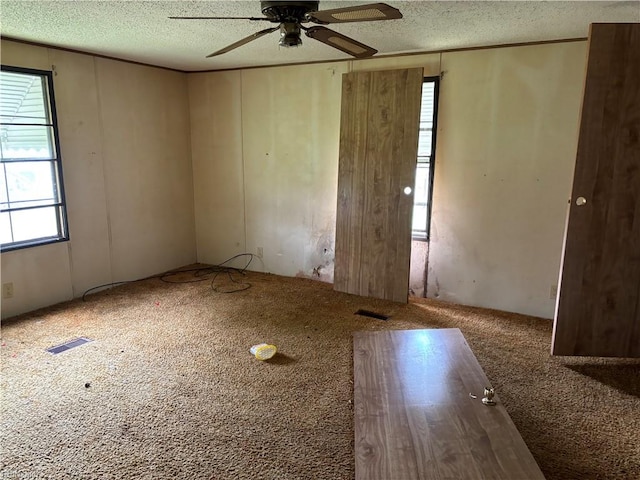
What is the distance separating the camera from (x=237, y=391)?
2541 millimetres

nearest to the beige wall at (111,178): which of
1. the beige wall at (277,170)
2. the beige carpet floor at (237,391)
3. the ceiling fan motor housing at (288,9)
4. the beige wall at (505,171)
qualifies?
the beige wall at (277,170)

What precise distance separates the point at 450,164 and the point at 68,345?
3413 mm

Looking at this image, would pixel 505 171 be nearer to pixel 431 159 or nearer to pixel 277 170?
pixel 431 159

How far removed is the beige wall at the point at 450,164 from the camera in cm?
354

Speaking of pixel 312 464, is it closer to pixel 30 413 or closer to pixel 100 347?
pixel 30 413

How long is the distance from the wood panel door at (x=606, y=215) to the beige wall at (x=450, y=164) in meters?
0.86

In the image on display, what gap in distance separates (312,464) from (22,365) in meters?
2.11

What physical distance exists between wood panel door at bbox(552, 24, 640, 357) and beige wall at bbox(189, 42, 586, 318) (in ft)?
2.81

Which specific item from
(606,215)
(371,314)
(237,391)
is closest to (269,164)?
(371,314)

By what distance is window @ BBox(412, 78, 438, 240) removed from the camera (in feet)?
12.7

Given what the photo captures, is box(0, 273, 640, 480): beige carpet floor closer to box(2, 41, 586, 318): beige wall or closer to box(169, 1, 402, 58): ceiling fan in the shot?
box(2, 41, 586, 318): beige wall

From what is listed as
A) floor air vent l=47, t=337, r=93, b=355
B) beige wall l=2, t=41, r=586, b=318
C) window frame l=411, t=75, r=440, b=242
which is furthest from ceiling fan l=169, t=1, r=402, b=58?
floor air vent l=47, t=337, r=93, b=355

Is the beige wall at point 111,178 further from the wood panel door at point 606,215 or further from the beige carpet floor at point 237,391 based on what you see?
the wood panel door at point 606,215

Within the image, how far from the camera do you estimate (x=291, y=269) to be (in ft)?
15.9
